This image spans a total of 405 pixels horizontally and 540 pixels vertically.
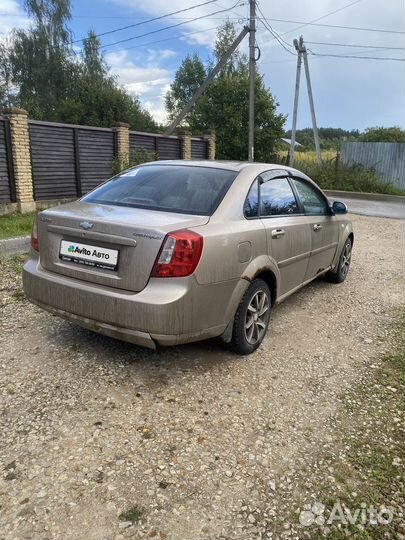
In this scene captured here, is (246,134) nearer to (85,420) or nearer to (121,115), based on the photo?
(121,115)

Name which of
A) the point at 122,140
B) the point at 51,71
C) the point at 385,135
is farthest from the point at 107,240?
the point at 51,71

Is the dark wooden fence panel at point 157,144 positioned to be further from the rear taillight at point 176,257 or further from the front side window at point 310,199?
the rear taillight at point 176,257

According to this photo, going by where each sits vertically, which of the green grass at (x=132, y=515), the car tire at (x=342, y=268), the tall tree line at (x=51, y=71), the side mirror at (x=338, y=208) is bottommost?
the green grass at (x=132, y=515)

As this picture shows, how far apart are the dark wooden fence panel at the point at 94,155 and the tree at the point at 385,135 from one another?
19062 millimetres

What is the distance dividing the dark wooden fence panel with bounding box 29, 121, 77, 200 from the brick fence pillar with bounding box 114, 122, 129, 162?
1.71 meters

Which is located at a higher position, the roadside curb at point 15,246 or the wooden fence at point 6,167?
the wooden fence at point 6,167

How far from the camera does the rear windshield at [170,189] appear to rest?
311cm

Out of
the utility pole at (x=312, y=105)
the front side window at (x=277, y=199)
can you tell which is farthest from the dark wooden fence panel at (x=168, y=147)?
the front side window at (x=277, y=199)

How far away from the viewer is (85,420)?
250 centimetres

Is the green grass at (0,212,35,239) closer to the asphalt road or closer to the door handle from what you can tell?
the door handle

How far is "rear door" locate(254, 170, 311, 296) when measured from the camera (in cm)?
353

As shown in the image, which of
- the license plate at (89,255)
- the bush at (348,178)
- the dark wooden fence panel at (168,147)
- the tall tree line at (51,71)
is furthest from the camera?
the tall tree line at (51,71)

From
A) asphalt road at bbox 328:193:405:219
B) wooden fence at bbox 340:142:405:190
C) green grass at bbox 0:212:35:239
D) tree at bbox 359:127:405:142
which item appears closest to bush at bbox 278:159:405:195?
wooden fence at bbox 340:142:405:190

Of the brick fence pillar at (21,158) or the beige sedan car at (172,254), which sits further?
the brick fence pillar at (21,158)
